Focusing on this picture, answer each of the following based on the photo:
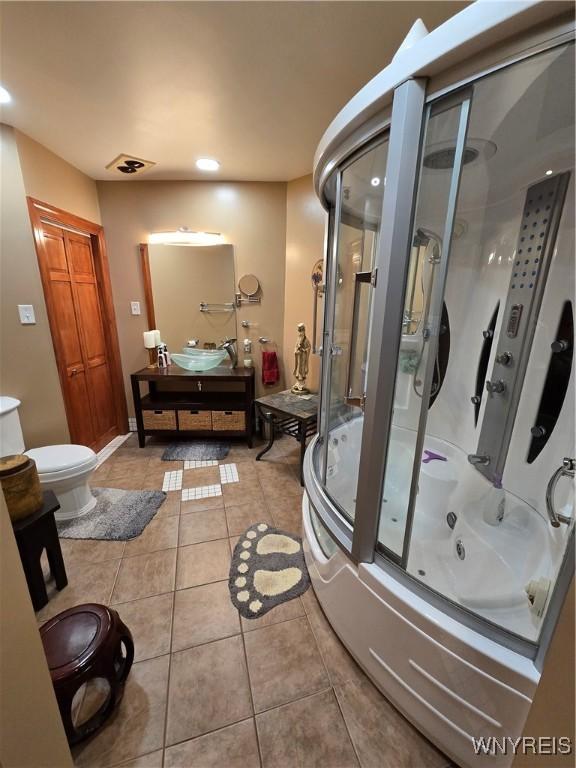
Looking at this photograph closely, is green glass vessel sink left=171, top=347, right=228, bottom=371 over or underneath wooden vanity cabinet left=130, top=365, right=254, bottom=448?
over

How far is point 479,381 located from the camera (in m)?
1.82

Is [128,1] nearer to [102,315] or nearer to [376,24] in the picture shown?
[376,24]

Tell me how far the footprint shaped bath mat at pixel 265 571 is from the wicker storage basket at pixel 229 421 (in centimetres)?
112

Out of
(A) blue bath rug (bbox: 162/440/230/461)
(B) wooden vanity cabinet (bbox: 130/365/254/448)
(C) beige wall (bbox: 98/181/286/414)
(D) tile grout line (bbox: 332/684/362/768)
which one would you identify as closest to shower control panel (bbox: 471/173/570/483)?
(D) tile grout line (bbox: 332/684/362/768)

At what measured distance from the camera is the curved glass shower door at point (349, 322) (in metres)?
1.36

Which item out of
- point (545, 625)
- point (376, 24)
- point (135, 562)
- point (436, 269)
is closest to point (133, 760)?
Result: point (135, 562)

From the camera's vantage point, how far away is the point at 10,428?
196cm

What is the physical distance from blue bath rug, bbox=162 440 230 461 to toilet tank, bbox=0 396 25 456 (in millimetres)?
1064

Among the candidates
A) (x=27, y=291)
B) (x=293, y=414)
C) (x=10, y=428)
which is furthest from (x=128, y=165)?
(x=293, y=414)

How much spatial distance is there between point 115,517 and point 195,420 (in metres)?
1.07

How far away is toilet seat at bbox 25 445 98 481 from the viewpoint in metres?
1.85

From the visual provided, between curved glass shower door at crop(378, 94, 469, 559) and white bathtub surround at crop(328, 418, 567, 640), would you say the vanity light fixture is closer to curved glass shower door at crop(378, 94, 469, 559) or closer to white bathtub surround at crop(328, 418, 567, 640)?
white bathtub surround at crop(328, 418, 567, 640)

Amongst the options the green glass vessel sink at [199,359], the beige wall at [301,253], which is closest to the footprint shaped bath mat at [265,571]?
the beige wall at [301,253]

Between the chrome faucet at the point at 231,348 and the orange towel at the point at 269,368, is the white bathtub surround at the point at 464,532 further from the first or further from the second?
the chrome faucet at the point at 231,348
